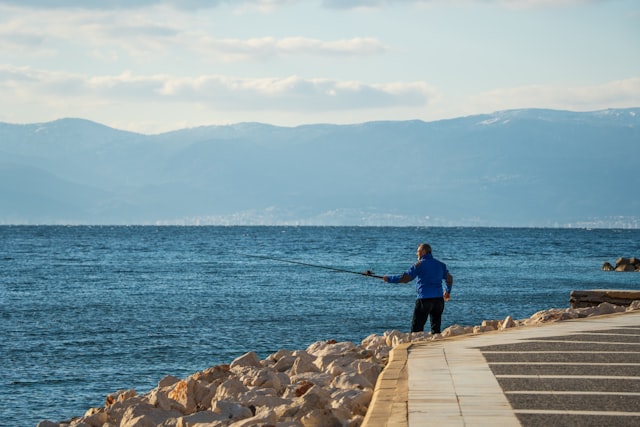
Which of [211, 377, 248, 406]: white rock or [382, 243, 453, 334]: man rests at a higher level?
[382, 243, 453, 334]: man

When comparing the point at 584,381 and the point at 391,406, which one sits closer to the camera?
the point at 391,406

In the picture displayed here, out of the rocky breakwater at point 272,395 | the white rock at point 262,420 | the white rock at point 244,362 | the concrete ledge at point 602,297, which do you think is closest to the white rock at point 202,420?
the rocky breakwater at point 272,395

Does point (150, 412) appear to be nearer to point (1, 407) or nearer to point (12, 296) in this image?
point (1, 407)

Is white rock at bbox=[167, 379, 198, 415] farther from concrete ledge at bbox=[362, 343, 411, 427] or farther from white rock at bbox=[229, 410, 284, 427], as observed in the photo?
white rock at bbox=[229, 410, 284, 427]

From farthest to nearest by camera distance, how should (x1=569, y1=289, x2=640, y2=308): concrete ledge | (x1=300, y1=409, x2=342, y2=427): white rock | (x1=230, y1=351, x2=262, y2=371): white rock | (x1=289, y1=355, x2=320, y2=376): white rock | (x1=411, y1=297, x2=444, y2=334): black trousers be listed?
1. (x1=569, y1=289, x2=640, y2=308): concrete ledge
2. (x1=411, y1=297, x2=444, y2=334): black trousers
3. (x1=230, y1=351, x2=262, y2=371): white rock
4. (x1=289, y1=355, x2=320, y2=376): white rock
5. (x1=300, y1=409, x2=342, y2=427): white rock

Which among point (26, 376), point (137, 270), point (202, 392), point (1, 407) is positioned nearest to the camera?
point (202, 392)

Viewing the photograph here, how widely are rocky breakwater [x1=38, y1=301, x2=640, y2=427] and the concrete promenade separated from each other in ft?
1.26

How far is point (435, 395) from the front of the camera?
9102 millimetres

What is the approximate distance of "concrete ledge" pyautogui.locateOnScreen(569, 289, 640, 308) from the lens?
835 inches

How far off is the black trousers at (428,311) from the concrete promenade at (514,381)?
7.58 ft

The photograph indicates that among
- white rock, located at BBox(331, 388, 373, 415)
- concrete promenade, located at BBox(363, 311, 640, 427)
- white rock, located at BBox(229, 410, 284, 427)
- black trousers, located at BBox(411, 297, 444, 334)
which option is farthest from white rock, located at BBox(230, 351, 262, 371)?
white rock, located at BBox(229, 410, 284, 427)

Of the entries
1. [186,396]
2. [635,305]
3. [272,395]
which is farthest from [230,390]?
[635,305]

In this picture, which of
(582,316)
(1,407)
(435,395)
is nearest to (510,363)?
(435,395)

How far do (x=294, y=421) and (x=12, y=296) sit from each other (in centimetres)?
3140
